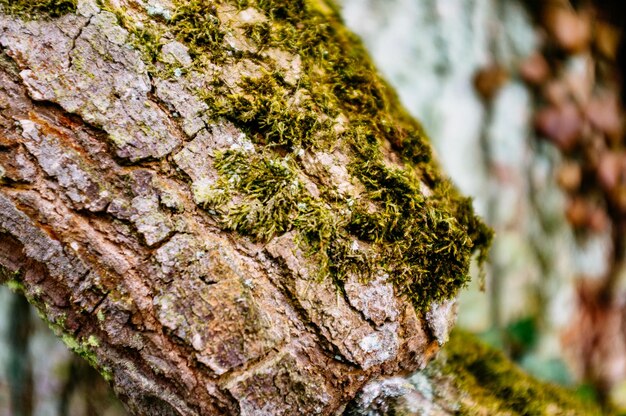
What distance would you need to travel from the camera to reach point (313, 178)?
37.9 inches

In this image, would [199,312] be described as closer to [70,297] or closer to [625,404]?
[70,297]

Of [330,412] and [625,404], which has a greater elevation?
[625,404]

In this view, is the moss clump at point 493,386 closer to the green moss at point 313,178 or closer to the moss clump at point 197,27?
the green moss at point 313,178

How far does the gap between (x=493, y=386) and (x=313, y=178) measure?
0.86m

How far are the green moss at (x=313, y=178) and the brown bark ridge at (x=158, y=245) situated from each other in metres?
0.01

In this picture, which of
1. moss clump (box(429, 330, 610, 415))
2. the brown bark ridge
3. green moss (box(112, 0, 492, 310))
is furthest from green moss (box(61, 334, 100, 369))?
moss clump (box(429, 330, 610, 415))

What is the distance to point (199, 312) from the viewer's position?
0.85 m

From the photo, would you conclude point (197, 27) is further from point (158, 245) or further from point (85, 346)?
point (85, 346)

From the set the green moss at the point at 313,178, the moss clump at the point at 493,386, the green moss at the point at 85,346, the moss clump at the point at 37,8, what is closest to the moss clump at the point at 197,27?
the green moss at the point at 313,178

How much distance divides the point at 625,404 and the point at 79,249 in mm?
2849

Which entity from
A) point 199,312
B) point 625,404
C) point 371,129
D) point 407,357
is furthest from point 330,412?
point 625,404

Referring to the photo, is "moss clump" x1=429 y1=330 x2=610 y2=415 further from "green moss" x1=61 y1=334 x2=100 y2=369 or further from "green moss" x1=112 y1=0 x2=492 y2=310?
"green moss" x1=61 y1=334 x2=100 y2=369

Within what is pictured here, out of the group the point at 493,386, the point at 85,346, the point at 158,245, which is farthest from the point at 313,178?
the point at 493,386

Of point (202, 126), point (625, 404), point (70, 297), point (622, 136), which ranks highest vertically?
point (622, 136)
